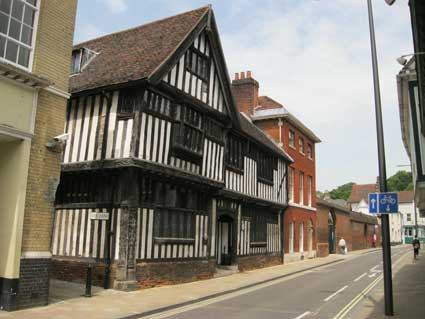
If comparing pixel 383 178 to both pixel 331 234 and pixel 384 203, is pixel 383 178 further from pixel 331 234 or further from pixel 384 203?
pixel 331 234

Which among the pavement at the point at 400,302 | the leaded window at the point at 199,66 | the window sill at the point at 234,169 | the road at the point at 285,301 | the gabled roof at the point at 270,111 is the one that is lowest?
the road at the point at 285,301

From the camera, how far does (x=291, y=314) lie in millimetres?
10141

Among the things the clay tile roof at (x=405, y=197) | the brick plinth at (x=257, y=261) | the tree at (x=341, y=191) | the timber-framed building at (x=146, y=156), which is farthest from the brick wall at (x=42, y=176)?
the tree at (x=341, y=191)

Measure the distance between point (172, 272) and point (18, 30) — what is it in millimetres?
8703

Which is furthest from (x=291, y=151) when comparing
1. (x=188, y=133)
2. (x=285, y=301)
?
(x=285, y=301)

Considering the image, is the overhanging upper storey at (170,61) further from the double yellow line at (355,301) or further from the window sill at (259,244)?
the double yellow line at (355,301)

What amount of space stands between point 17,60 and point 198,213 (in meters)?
8.65

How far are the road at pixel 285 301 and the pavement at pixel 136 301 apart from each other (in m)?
0.36

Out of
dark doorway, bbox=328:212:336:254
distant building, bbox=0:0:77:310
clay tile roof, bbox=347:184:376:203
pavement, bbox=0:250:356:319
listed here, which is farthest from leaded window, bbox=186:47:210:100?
clay tile roof, bbox=347:184:376:203

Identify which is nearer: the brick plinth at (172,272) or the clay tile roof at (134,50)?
the brick plinth at (172,272)


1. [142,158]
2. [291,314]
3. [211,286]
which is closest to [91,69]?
[142,158]

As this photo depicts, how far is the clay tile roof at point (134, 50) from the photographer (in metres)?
14.1

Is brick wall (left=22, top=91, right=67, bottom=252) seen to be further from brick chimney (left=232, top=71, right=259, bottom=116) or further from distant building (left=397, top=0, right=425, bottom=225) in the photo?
brick chimney (left=232, top=71, right=259, bottom=116)

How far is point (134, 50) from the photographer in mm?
15664
